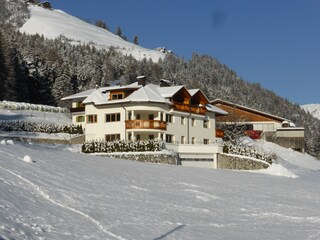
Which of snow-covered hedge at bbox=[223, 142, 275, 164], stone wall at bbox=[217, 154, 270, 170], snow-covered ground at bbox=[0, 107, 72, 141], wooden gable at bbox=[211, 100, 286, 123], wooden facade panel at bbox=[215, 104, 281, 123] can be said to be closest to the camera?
stone wall at bbox=[217, 154, 270, 170]

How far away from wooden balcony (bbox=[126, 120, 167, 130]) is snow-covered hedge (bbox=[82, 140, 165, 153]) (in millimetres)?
6902

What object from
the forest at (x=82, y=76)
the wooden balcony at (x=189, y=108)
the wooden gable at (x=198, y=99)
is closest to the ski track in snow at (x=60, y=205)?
the wooden balcony at (x=189, y=108)

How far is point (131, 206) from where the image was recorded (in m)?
18.5

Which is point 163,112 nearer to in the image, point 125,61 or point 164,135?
point 164,135

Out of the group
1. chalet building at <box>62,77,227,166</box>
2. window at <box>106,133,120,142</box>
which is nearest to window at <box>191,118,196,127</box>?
chalet building at <box>62,77,227,166</box>

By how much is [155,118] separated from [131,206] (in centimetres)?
3551

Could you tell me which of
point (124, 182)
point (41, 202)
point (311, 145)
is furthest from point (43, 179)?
point (311, 145)

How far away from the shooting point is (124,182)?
24.0 meters

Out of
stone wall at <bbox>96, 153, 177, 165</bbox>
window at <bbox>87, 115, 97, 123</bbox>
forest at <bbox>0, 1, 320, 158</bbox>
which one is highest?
forest at <bbox>0, 1, 320, 158</bbox>

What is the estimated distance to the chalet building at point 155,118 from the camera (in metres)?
49.5

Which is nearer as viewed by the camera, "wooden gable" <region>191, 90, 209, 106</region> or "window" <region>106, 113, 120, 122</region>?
"window" <region>106, 113, 120, 122</region>

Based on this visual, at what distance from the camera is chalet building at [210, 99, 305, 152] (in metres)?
80.3

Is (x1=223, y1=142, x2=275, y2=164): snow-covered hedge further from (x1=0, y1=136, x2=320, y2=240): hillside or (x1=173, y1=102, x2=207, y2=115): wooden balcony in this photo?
(x1=0, y1=136, x2=320, y2=240): hillside

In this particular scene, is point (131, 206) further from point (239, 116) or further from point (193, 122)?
point (239, 116)
